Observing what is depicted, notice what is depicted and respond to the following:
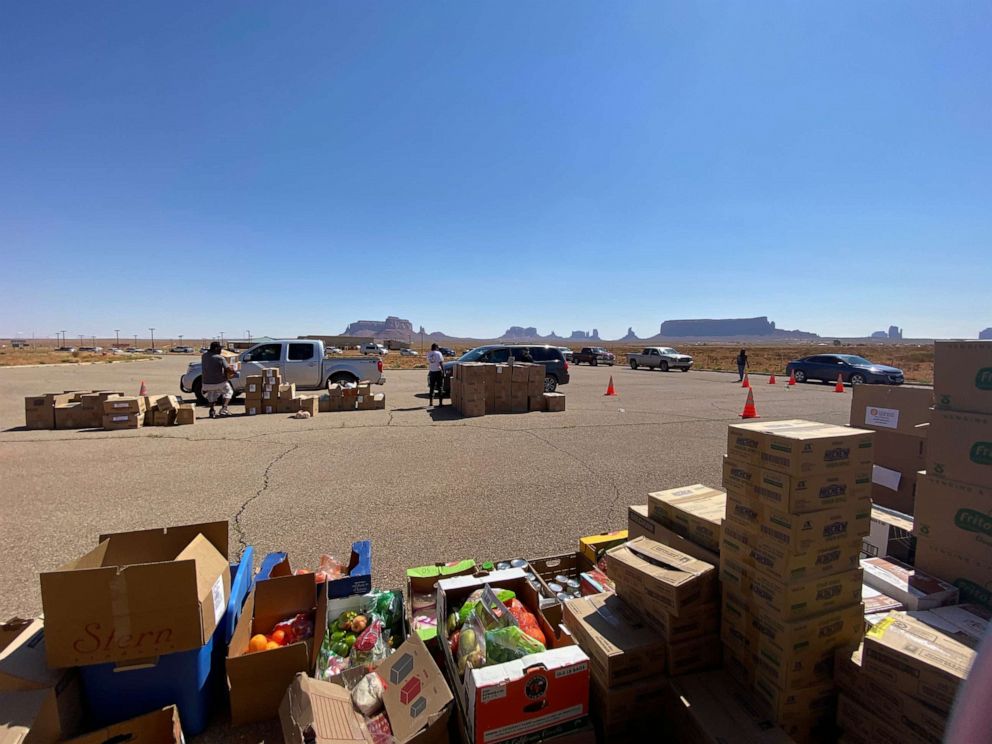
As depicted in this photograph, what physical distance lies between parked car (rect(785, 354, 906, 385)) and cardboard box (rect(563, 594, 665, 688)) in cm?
2217

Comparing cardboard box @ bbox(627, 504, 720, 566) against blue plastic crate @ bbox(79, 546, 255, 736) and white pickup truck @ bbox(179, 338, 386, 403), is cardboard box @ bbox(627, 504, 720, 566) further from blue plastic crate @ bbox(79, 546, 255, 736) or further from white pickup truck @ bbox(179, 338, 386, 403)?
white pickup truck @ bbox(179, 338, 386, 403)

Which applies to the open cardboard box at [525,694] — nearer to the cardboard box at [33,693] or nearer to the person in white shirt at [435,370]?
the cardboard box at [33,693]

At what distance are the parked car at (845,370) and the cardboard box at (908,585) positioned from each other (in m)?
20.6

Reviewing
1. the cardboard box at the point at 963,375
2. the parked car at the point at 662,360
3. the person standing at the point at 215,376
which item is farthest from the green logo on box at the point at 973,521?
the parked car at the point at 662,360

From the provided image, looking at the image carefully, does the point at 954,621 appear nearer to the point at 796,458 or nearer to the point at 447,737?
the point at 796,458

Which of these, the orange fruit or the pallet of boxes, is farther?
the pallet of boxes

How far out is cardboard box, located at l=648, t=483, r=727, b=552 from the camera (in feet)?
9.73

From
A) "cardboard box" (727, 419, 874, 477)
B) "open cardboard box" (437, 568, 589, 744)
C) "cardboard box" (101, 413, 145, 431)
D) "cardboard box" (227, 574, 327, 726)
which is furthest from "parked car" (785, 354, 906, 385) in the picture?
"cardboard box" (101, 413, 145, 431)

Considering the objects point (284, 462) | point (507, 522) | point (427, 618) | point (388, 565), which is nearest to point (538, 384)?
point (284, 462)

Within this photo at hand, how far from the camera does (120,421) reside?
9.88 metres

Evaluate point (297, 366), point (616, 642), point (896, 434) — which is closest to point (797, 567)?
point (616, 642)

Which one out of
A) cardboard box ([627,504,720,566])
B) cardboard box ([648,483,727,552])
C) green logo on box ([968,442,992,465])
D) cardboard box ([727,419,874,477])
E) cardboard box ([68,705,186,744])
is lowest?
cardboard box ([68,705,186,744])

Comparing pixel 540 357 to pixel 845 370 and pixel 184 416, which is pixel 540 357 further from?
pixel 845 370

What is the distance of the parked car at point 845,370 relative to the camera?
787 inches
